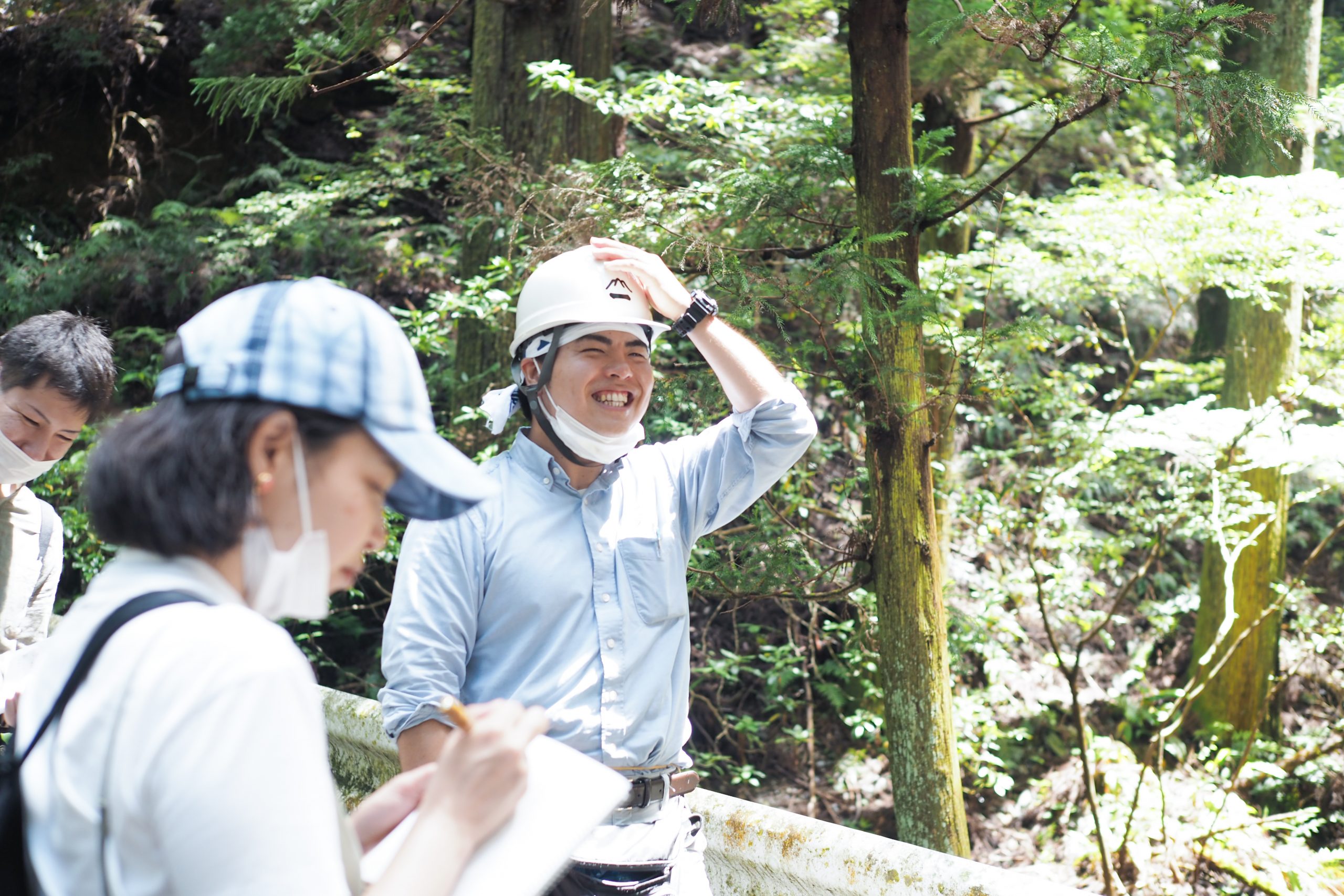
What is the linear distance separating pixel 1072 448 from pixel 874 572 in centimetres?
278

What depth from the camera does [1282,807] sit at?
633cm

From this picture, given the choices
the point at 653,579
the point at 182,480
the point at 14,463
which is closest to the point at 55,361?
the point at 14,463

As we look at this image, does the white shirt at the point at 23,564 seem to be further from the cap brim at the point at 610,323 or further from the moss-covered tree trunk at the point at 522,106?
the moss-covered tree trunk at the point at 522,106

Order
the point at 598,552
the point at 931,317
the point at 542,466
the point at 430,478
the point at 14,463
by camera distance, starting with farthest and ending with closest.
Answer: the point at 931,317
the point at 14,463
the point at 542,466
the point at 598,552
the point at 430,478

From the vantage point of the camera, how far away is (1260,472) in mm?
6645

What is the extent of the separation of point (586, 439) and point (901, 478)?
5.49 ft

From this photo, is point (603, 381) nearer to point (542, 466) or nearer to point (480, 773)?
point (542, 466)

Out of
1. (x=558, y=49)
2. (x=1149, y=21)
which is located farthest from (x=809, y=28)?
(x=1149, y=21)

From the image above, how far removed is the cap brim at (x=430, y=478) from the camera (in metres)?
1.15

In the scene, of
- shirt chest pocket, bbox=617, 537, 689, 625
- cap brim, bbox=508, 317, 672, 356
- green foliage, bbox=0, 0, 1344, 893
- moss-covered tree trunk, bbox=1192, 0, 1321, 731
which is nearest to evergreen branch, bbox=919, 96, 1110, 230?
green foliage, bbox=0, 0, 1344, 893

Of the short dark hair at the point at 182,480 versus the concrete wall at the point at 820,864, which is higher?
the short dark hair at the point at 182,480

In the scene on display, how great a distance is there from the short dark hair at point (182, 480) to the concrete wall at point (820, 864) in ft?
6.23

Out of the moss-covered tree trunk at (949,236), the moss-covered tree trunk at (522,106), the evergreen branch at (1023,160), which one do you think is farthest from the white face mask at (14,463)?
the moss-covered tree trunk at (949,236)

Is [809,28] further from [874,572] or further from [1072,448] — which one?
[874,572]
